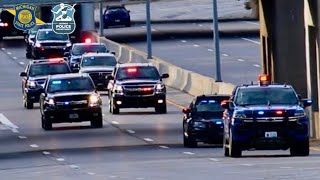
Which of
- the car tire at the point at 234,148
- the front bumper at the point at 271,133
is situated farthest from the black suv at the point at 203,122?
the front bumper at the point at 271,133

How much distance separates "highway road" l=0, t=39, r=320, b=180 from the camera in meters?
30.1

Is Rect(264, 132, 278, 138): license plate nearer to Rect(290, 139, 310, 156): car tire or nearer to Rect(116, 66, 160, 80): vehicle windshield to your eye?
Rect(290, 139, 310, 156): car tire

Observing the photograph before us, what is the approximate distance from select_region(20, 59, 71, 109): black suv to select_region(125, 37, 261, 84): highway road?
27.8 feet

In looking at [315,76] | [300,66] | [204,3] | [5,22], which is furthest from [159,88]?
[204,3]

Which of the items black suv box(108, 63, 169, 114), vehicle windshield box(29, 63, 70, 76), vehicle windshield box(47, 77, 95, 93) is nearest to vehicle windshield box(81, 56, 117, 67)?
vehicle windshield box(29, 63, 70, 76)

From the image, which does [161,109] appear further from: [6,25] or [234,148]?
[6,25]

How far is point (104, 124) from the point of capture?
169 ft

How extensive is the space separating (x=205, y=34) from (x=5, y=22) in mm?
12383

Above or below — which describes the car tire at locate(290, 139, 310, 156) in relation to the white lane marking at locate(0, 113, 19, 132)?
above

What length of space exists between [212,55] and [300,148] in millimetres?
46354

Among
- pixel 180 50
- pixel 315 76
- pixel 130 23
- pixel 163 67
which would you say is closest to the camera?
pixel 315 76

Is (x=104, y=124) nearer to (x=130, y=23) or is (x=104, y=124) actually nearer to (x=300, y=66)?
(x=300, y=66)

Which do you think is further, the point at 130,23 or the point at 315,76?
the point at 130,23

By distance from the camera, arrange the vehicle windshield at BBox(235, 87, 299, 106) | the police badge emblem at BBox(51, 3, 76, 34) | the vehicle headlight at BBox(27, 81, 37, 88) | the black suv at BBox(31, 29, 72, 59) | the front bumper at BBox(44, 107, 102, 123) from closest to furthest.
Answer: the vehicle windshield at BBox(235, 87, 299, 106)
the front bumper at BBox(44, 107, 102, 123)
the vehicle headlight at BBox(27, 81, 37, 88)
the police badge emblem at BBox(51, 3, 76, 34)
the black suv at BBox(31, 29, 72, 59)
